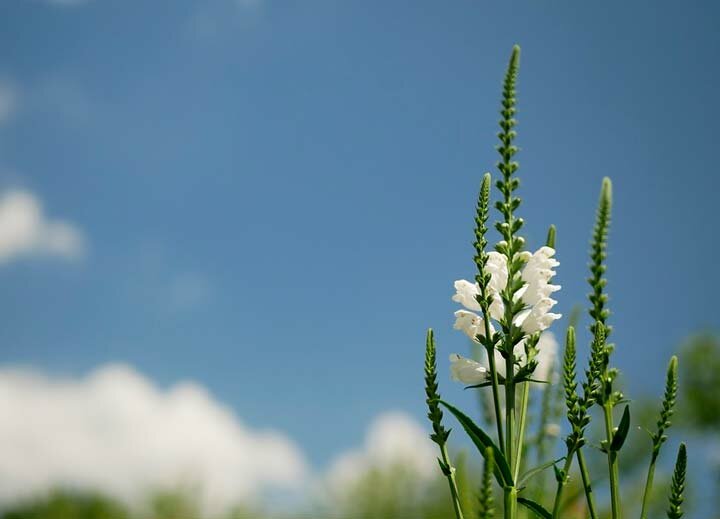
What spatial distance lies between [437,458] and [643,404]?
62.4 feet

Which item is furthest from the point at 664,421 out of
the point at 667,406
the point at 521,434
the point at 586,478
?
the point at 521,434

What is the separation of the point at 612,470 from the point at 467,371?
471mm

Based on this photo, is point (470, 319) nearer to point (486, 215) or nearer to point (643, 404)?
point (486, 215)

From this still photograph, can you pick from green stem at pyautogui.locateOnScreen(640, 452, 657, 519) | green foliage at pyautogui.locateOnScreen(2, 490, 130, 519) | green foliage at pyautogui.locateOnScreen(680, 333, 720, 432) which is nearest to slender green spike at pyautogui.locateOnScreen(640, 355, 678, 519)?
green stem at pyautogui.locateOnScreen(640, 452, 657, 519)

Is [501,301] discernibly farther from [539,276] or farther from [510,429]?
[510,429]

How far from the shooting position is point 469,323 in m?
2.10

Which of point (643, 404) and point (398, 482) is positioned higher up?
point (643, 404)

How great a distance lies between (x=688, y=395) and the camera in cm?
2455

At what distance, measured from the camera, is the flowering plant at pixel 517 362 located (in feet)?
6.04

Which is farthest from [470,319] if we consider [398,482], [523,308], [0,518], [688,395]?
[688,395]

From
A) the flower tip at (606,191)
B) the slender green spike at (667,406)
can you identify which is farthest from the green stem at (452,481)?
the flower tip at (606,191)

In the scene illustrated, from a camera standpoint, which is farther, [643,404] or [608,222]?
[643,404]

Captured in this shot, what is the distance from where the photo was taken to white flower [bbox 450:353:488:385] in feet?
6.96

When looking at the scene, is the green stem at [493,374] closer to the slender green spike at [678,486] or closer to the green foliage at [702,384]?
the slender green spike at [678,486]
